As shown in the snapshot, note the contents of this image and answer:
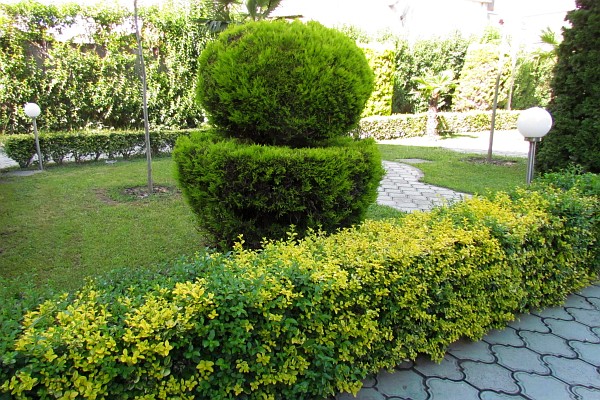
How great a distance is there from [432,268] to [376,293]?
0.44 meters

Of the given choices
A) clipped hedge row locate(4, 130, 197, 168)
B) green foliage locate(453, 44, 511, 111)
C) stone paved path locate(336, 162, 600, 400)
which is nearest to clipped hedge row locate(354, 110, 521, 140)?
green foliage locate(453, 44, 511, 111)

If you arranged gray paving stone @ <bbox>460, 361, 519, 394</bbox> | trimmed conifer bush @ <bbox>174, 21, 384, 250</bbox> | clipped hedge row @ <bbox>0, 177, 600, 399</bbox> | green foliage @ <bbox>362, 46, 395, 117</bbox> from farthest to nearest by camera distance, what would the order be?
green foliage @ <bbox>362, 46, 395, 117</bbox> < trimmed conifer bush @ <bbox>174, 21, 384, 250</bbox> < gray paving stone @ <bbox>460, 361, 519, 394</bbox> < clipped hedge row @ <bbox>0, 177, 600, 399</bbox>

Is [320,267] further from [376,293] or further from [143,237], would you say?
[143,237]

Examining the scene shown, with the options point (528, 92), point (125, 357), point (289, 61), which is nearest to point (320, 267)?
point (125, 357)

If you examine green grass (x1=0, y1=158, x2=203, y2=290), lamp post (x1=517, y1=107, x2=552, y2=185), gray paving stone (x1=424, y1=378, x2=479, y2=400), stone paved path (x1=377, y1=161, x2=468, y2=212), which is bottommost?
gray paving stone (x1=424, y1=378, x2=479, y2=400)

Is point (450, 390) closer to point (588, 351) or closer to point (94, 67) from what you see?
point (588, 351)

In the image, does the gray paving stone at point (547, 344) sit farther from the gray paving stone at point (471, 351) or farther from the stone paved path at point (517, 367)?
the gray paving stone at point (471, 351)

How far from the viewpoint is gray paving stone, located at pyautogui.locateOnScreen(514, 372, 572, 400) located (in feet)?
7.30

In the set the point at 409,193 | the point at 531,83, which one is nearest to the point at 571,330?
the point at 409,193

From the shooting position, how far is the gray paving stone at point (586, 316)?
118 inches

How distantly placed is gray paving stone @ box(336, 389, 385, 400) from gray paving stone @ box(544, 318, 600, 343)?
58.6 inches

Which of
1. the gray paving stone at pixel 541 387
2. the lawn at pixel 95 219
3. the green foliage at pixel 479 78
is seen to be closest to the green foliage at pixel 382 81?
the green foliage at pixel 479 78

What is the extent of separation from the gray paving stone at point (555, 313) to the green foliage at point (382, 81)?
12326mm

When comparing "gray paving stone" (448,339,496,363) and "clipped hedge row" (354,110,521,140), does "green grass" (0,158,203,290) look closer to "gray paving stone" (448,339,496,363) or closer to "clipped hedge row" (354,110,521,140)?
"gray paving stone" (448,339,496,363)
